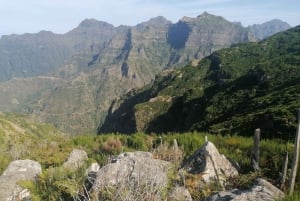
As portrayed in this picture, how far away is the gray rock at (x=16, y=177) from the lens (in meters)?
9.56

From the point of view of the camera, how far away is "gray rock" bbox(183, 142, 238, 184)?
8708mm

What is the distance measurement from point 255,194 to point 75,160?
5919mm

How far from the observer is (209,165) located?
29.2 feet

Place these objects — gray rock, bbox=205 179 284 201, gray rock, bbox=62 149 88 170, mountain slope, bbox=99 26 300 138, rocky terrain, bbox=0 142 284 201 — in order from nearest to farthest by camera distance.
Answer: gray rock, bbox=205 179 284 201, rocky terrain, bbox=0 142 284 201, gray rock, bbox=62 149 88 170, mountain slope, bbox=99 26 300 138

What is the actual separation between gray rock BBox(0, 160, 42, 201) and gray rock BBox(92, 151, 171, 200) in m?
2.29

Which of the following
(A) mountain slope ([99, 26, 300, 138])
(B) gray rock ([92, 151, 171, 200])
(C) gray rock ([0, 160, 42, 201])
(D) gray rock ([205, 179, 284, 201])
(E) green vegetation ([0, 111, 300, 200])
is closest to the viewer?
(D) gray rock ([205, 179, 284, 201])

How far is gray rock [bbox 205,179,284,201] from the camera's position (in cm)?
643

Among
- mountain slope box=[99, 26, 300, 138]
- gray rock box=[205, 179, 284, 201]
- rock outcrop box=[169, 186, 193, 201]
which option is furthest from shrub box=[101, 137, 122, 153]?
mountain slope box=[99, 26, 300, 138]

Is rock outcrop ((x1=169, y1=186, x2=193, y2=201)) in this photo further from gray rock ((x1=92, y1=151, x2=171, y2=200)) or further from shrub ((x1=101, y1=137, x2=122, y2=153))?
shrub ((x1=101, y1=137, x2=122, y2=153))

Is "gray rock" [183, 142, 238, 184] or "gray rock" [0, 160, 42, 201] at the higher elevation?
"gray rock" [183, 142, 238, 184]

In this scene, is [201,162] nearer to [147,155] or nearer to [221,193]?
[147,155]

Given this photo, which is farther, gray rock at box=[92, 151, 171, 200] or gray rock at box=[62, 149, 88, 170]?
gray rock at box=[62, 149, 88, 170]

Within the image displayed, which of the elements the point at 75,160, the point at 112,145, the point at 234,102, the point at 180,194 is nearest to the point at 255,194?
the point at 180,194

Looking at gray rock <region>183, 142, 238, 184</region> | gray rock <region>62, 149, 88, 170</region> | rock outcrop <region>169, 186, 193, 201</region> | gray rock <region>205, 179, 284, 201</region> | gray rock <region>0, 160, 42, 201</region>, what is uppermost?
gray rock <region>205, 179, 284, 201</region>
